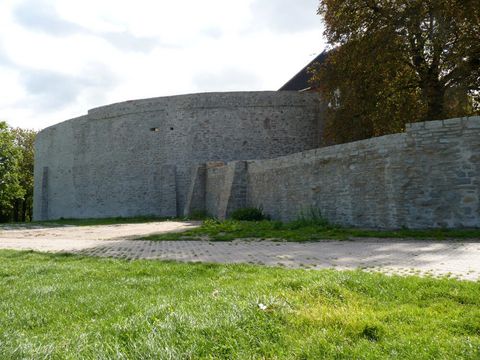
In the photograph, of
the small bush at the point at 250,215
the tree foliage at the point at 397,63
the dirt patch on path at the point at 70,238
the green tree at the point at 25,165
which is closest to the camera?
the dirt patch on path at the point at 70,238

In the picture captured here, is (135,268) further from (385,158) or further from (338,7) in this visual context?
(338,7)

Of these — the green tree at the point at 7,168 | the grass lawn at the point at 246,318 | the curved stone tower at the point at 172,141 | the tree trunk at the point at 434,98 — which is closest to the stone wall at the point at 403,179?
the tree trunk at the point at 434,98

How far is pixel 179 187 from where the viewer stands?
27.6m

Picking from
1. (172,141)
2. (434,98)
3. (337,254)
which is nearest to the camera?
(337,254)

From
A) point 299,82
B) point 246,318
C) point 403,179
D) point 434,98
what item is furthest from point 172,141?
point 246,318

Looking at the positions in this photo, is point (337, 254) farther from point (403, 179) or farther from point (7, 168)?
point (7, 168)

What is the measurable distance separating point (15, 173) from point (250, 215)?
30.6 m

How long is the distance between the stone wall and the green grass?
577 mm

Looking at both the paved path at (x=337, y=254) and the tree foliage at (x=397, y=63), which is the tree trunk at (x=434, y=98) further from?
the paved path at (x=337, y=254)

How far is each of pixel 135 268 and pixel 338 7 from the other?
14778 millimetres

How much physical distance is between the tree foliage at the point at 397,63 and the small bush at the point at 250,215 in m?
4.88

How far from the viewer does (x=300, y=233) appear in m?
11.5

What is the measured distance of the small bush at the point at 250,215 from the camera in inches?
674

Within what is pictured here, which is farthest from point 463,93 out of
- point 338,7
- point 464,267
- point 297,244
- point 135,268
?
point 135,268
